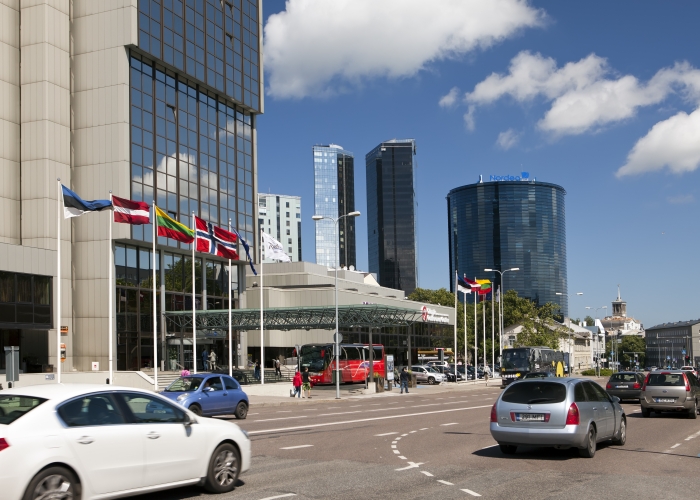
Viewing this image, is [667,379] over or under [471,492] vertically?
over

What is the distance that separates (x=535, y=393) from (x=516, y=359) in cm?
4566

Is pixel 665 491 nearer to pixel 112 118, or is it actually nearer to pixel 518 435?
pixel 518 435

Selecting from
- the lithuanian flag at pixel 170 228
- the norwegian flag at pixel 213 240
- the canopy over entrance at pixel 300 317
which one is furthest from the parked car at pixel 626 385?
the canopy over entrance at pixel 300 317

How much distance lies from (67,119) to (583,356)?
433ft

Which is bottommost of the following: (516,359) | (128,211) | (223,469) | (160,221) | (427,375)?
(427,375)

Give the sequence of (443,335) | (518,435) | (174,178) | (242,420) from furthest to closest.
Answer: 1. (443,335)
2. (174,178)
3. (242,420)
4. (518,435)

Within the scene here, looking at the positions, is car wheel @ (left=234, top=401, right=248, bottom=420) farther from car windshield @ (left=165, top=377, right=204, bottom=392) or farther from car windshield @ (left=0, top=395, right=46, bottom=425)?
car windshield @ (left=0, top=395, right=46, bottom=425)

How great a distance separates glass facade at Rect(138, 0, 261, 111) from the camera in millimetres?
58094

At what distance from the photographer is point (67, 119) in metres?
56.2

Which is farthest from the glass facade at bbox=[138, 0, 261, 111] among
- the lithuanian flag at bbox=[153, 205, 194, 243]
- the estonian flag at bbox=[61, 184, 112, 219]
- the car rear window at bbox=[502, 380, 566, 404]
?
the car rear window at bbox=[502, 380, 566, 404]

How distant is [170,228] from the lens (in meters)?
40.8

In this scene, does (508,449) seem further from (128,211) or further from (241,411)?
(128,211)

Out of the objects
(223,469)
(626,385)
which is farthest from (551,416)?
(626,385)

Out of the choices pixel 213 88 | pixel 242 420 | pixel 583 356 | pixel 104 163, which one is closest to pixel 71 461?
pixel 242 420
